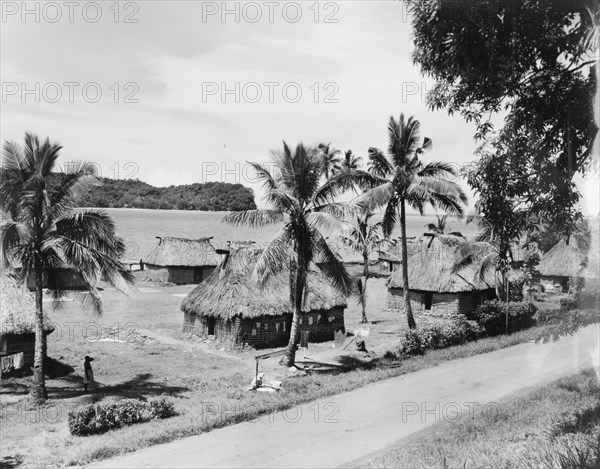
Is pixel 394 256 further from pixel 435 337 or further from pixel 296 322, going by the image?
pixel 296 322

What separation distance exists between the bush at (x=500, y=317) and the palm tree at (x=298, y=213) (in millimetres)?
9518

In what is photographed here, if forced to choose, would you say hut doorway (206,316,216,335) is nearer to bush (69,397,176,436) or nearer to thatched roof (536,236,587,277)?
bush (69,397,176,436)

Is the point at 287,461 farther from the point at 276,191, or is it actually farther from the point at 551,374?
the point at 551,374

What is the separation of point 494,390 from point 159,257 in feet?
111

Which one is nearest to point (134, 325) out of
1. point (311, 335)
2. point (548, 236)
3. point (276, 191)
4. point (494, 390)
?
point (311, 335)

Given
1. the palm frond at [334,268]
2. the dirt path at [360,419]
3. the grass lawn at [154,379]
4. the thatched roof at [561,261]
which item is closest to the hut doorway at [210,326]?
the grass lawn at [154,379]

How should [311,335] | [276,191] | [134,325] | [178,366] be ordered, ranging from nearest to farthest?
[276,191] → [178,366] → [311,335] → [134,325]

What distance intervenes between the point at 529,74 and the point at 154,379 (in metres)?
15.3

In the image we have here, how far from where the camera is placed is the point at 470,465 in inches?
387

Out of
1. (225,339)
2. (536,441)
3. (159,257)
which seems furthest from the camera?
(159,257)

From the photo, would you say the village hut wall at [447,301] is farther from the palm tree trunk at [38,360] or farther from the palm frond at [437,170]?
the palm tree trunk at [38,360]

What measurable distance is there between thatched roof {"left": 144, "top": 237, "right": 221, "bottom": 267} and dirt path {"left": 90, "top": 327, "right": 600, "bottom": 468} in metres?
28.9

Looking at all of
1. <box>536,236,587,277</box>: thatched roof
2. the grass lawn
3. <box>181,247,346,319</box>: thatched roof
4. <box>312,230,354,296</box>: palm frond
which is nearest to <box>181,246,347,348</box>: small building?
<box>181,247,346,319</box>: thatched roof

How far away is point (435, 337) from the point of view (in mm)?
24094
